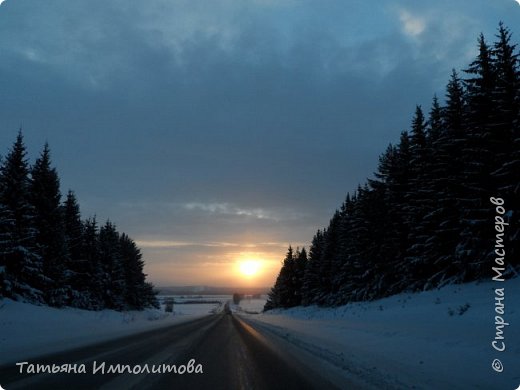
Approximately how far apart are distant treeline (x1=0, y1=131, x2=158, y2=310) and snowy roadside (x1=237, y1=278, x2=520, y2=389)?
892 inches

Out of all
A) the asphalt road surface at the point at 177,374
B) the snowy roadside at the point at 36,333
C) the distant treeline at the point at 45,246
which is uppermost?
the distant treeline at the point at 45,246

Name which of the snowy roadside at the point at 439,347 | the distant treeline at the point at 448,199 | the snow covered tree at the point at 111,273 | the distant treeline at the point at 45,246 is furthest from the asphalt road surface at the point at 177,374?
the snow covered tree at the point at 111,273

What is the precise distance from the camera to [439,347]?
39.0 ft

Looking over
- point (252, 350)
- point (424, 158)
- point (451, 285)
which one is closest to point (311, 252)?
point (424, 158)

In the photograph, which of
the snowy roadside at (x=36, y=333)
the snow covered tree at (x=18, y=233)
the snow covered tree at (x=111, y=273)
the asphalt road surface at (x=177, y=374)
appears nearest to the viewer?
the asphalt road surface at (x=177, y=374)

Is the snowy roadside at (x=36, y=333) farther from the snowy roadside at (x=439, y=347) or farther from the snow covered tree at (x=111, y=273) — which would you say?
the snow covered tree at (x=111, y=273)

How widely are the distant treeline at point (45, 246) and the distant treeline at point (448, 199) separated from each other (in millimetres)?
27315

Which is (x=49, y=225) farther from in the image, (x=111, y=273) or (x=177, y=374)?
(x=177, y=374)

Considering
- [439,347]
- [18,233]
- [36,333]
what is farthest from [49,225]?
[439,347]

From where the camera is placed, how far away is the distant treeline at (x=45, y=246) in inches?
1196

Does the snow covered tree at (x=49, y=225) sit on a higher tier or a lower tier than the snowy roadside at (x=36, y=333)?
higher

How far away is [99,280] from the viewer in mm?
48031

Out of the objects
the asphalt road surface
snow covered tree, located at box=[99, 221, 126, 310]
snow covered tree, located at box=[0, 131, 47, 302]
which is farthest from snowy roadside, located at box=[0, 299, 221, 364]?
snow covered tree, located at box=[99, 221, 126, 310]

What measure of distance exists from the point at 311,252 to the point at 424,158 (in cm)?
3653
